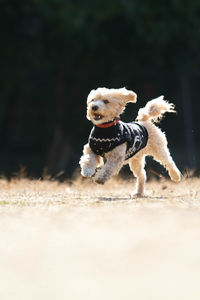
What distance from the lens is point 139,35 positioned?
69.6 feet

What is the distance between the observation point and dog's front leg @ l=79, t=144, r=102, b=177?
8078 millimetres

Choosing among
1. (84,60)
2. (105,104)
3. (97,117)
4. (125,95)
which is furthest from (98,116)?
(84,60)

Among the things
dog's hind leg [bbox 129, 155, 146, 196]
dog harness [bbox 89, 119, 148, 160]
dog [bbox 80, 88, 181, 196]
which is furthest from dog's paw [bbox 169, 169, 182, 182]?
dog harness [bbox 89, 119, 148, 160]

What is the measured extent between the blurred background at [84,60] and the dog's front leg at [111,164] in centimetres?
1162

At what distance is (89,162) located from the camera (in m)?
8.19

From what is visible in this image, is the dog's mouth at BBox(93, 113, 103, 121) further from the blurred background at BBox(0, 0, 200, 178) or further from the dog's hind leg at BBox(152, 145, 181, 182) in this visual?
the blurred background at BBox(0, 0, 200, 178)

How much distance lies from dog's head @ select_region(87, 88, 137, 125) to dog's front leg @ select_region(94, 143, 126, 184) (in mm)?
412

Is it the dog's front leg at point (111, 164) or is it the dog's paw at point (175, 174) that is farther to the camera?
the dog's paw at point (175, 174)

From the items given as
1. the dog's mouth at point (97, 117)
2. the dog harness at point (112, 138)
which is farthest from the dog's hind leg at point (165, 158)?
the dog's mouth at point (97, 117)

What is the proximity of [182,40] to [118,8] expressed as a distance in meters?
3.37

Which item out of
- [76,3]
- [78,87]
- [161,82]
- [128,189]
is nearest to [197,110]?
[161,82]

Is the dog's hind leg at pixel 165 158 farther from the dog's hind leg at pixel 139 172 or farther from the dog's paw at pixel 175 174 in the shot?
the dog's hind leg at pixel 139 172

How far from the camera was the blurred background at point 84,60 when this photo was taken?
67.9 feet

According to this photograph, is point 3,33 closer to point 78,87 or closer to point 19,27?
point 19,27
